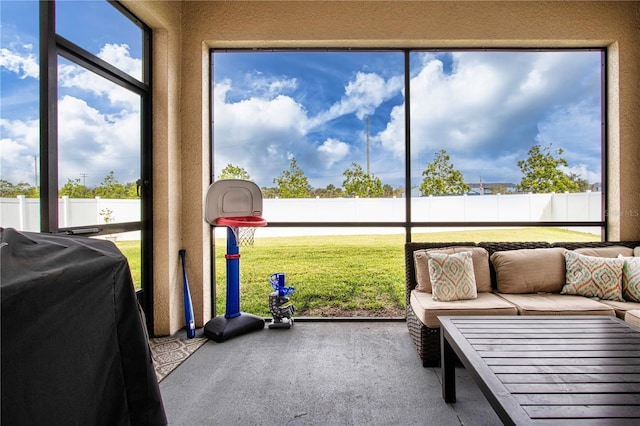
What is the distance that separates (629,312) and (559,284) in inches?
22.4

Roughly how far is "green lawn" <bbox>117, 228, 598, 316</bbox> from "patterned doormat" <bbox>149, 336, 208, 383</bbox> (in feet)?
2.53

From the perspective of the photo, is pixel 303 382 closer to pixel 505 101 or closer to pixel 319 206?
pixel 319 206

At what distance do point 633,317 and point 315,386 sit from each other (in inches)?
93.2

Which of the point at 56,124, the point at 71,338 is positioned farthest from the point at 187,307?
the point at 71,338

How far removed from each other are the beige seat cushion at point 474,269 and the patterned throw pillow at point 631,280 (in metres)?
1.06

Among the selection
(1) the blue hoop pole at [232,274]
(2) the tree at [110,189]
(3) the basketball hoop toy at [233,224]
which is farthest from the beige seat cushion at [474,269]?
(2) the tree at [110,189]

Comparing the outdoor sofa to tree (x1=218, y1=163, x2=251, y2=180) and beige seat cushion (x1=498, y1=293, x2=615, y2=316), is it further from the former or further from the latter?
tree (x1=218, y1=163, x2=251, y2=180)

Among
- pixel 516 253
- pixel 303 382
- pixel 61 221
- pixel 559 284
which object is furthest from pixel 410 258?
pixel 61 221

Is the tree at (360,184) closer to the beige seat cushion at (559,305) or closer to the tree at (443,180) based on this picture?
the tree at (443,180)

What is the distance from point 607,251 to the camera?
325 centimetres

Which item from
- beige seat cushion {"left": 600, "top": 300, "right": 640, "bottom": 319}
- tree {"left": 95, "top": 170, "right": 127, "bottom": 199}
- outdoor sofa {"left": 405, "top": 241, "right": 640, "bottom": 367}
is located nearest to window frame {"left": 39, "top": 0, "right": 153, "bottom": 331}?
tree {"left": 95, "top": 170, "right": 127, "bottom": 199}

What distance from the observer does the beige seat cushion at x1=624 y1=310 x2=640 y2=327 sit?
2.50m

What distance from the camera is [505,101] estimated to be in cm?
373

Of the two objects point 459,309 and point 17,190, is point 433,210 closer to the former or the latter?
point 459,309
